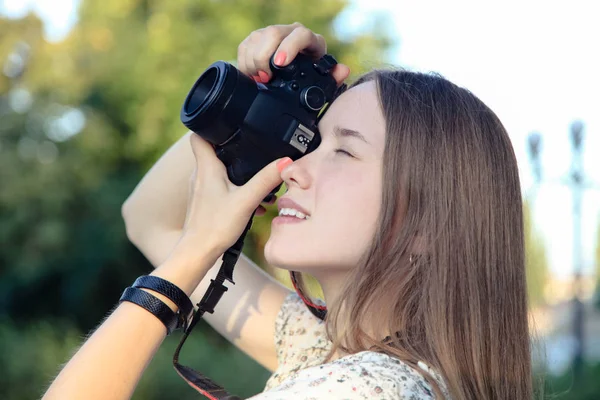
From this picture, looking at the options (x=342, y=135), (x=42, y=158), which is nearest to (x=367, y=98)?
(x=342, y=135)

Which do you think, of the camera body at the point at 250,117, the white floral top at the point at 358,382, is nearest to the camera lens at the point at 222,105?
the camera body at the point at 250,117

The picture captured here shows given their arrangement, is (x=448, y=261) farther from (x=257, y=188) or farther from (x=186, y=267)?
(x=186, y=267)

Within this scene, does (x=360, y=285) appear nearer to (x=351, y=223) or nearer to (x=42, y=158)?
(x=351, y=223)

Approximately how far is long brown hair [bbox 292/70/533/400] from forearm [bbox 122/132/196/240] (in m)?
0.65

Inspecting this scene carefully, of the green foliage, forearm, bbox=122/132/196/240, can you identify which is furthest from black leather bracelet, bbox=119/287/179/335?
the green foliage

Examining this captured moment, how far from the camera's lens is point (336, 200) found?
154 centimetres

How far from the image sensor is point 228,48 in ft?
36.3

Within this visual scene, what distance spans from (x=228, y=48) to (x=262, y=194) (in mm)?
9866

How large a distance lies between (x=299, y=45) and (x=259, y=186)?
393 millimetres

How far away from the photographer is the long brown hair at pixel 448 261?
148cm

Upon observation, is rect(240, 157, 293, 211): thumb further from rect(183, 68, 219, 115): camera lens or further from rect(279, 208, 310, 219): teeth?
rect(183, 68, 219, 115): camera lens

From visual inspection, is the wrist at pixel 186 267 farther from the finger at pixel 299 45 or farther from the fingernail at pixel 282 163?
the finger at pixel 299 45

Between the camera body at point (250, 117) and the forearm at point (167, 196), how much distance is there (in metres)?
0.40

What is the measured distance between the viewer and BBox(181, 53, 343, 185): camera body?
1.57 metres
